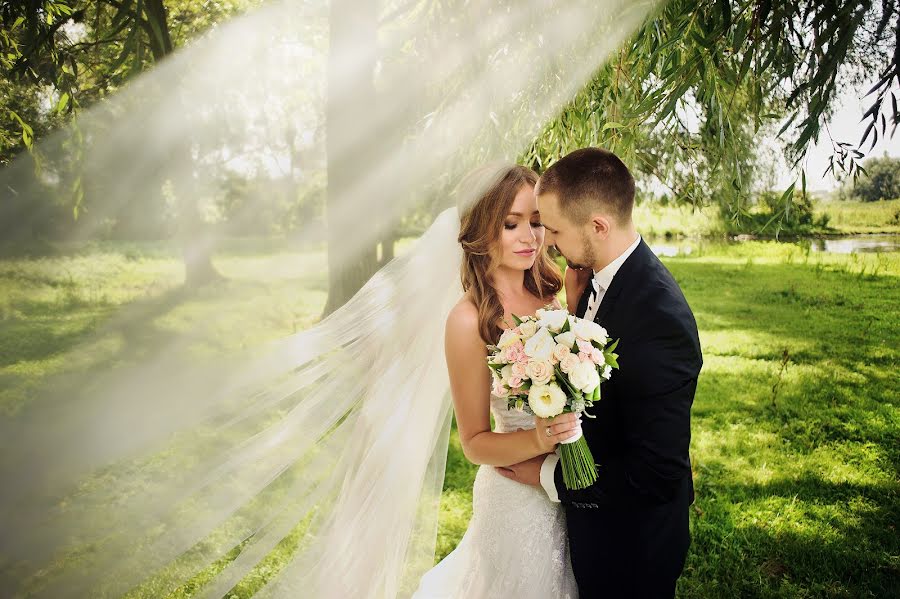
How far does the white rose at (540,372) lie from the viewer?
179 centimetres

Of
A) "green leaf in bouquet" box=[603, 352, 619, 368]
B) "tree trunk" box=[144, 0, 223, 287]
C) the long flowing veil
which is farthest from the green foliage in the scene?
"tree trunk" box=[144, 0, 223, 287]

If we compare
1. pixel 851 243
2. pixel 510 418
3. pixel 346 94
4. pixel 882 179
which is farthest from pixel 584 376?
pixel 851 243

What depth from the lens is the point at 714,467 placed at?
5.29 meters

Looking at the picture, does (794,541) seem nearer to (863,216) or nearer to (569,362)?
(569,362)

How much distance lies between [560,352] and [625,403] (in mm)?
334

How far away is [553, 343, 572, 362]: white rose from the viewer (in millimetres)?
1790

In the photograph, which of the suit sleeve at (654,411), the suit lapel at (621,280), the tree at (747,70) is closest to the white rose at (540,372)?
the suit sleeve at (654,411)

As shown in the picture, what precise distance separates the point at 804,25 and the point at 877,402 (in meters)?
5.41

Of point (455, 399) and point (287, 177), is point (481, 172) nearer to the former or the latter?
point (455, 399)

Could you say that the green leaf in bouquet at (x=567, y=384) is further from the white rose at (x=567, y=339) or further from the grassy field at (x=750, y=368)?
the grassy field at (x=750, y=368)

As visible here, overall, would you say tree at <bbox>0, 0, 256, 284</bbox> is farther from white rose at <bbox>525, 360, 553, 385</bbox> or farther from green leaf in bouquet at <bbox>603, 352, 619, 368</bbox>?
green leaf in bouquet at <bbox>603, 352, 619, 368</bbox>

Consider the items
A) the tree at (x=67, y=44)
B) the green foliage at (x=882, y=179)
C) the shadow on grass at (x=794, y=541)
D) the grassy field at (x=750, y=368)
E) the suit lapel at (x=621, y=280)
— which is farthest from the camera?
the green foliage at (x=882, y=179)

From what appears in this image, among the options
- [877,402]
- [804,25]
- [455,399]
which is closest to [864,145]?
[804,25]

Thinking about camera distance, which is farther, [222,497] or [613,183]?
[222,497]
